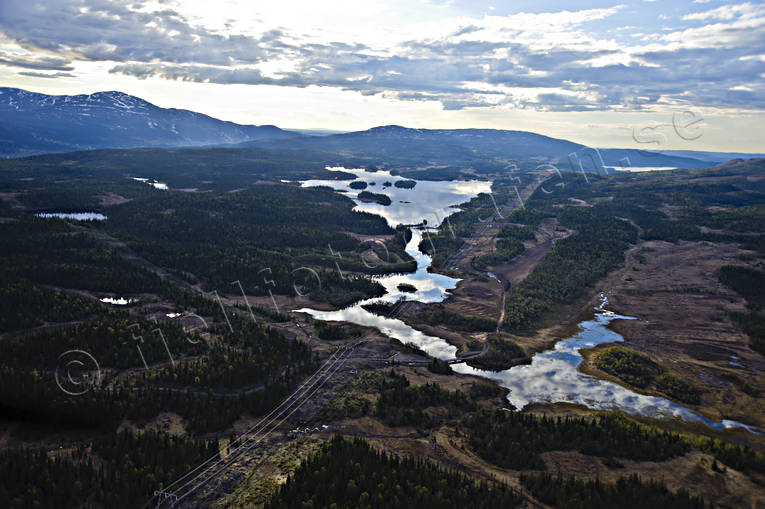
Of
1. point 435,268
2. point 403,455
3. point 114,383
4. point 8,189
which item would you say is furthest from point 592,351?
point 8,189

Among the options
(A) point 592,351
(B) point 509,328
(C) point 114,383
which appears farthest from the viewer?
(B) point 509,328

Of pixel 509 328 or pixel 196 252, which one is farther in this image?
pixel 196 252

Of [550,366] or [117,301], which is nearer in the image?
[550,366]

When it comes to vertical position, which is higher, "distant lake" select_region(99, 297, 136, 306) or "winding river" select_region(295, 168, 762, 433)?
"distant lake" select_region(99, 297, 136, 306)

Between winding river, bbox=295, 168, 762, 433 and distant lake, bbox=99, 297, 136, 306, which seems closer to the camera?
winding river, bbox=295, 168, 762, 433

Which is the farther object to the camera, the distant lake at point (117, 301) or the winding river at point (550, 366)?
the distant lake at point (117, 301)

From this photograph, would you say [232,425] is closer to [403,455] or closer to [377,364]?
[403,455]

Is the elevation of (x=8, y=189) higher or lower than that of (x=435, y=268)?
higher

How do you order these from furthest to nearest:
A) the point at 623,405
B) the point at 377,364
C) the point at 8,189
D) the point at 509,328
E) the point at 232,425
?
the point at 8,189 < the point at 509,328 < the point at 377,364 < the point at 623,405 < the point at 232,425

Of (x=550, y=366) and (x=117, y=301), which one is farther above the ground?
(x=117, y=301)

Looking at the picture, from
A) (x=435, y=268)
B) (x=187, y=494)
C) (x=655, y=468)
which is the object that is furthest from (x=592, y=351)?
(x=187, y=494)

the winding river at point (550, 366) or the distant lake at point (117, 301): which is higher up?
the distant lake at point (117, 301)
